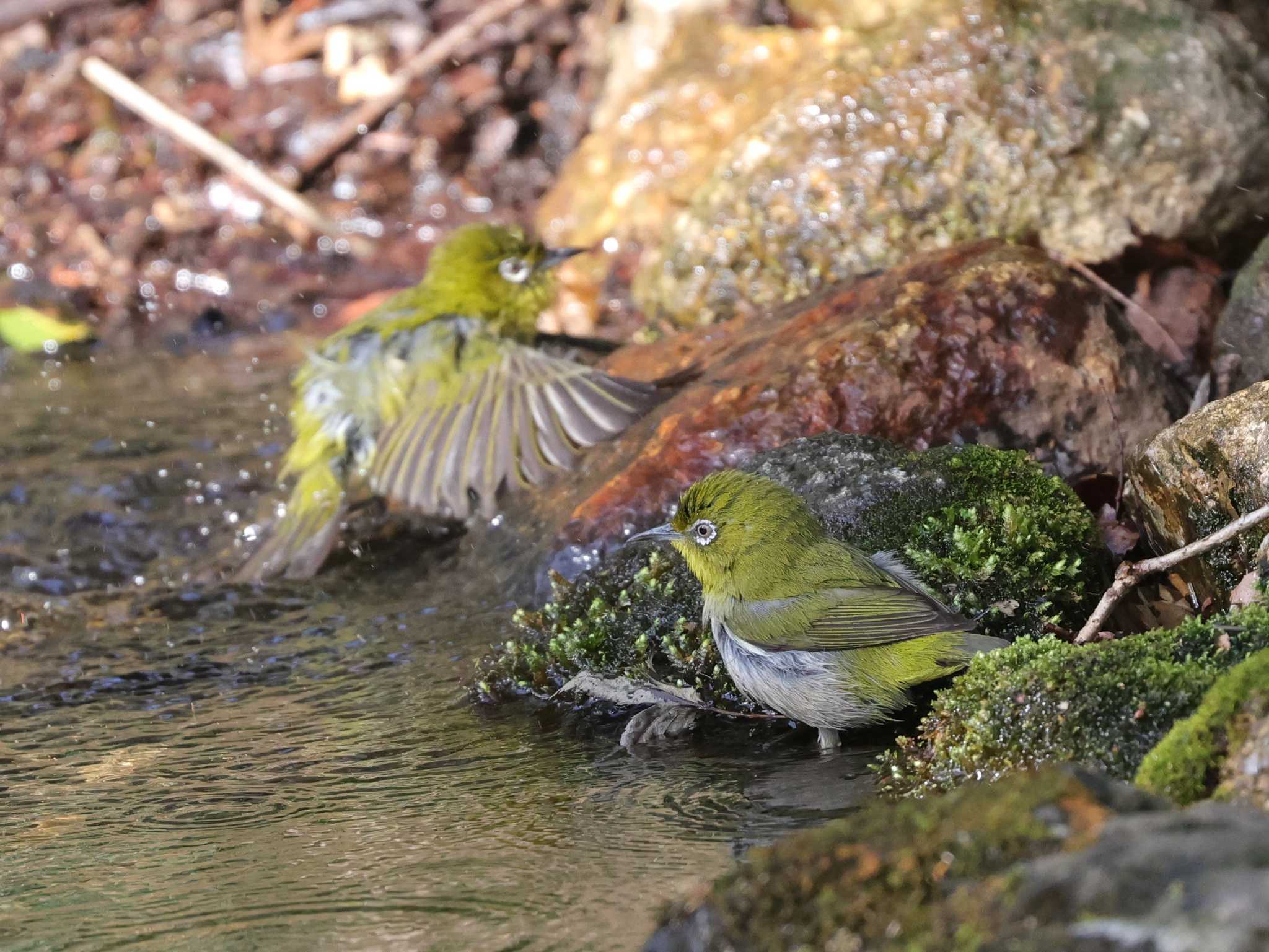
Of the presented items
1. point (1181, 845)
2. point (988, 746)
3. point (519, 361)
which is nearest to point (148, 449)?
point (519, 361)

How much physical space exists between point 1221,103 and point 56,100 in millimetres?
9371

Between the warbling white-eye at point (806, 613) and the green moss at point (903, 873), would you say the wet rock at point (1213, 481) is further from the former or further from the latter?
the green moss at point (903, 873)

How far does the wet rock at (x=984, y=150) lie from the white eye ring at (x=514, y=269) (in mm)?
797

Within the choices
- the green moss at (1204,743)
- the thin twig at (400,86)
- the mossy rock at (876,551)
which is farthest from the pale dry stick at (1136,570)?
the thin twig at (400,86)

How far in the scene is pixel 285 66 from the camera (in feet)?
38.0

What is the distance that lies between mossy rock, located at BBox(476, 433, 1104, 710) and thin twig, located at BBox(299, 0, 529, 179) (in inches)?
281

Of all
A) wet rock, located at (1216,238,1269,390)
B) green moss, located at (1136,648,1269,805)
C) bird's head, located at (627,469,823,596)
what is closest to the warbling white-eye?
bird's head, located at (627,469,823,596)

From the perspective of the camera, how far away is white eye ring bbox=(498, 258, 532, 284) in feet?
23.3

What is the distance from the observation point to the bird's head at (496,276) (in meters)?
7.07

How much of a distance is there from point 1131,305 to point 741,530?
2922mm

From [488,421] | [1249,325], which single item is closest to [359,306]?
[488,421]

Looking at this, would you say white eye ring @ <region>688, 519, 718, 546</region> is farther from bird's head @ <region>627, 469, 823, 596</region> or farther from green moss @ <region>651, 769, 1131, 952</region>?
green moss @ <region>651, 769, 1131, 952</region>

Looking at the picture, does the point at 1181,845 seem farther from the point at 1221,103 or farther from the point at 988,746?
the point at 1221,103

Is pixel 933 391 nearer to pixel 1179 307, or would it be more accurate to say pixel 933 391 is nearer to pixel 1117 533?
pixel 1117 533
